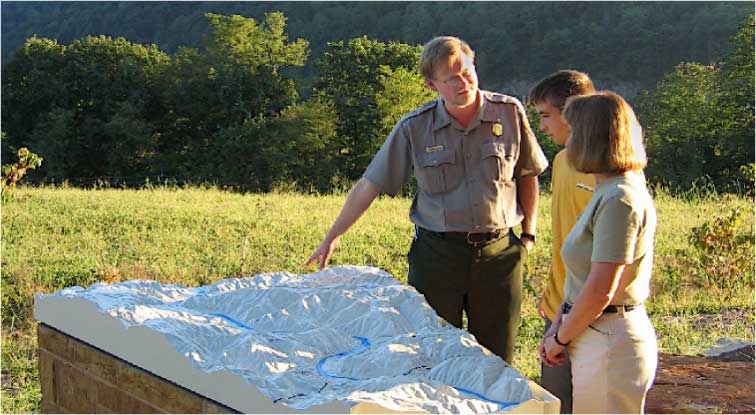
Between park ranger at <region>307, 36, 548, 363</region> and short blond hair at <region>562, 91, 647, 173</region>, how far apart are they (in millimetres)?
1003

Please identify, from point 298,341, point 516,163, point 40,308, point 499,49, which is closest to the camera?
point 298,341

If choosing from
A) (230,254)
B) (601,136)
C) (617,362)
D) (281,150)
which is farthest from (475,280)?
(281,150)

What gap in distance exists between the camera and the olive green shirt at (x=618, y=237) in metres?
2.22

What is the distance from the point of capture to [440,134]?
335 cm

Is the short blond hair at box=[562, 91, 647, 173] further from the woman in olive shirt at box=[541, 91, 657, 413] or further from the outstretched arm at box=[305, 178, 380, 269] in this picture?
the outstretched arm at box=[305, 178, 380, 269]

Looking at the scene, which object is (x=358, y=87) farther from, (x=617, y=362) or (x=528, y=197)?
(x=617, y=362)

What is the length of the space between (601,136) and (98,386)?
169cm

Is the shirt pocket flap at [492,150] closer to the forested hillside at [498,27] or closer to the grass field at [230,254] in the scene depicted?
the grass field at [230,254]

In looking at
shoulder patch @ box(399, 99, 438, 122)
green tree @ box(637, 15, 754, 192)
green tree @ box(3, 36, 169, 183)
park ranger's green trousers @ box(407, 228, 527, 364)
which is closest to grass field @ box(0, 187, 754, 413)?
park ranger's green trousers @ box(407, 228, 527, 364)

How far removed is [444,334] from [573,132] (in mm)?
750

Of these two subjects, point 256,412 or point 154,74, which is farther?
point 154,74

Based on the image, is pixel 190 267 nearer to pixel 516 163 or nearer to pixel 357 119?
pixel 516 163

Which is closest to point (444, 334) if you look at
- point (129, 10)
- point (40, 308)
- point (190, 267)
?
point (40, 308)

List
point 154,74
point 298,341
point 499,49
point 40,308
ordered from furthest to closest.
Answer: point 499,49 → point 154,74 → point 40,308 → point 298,341
